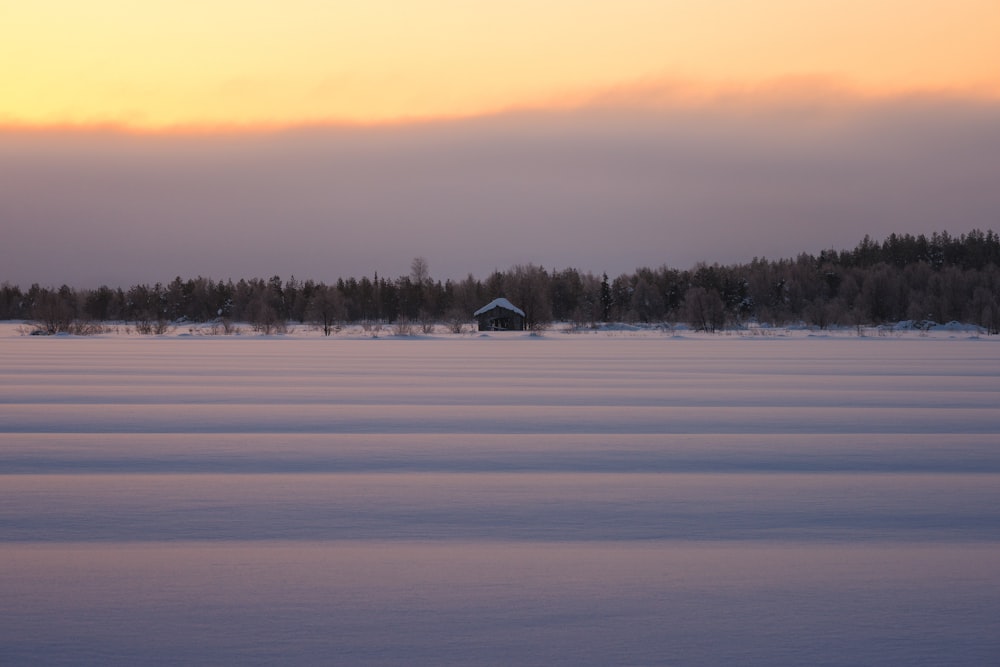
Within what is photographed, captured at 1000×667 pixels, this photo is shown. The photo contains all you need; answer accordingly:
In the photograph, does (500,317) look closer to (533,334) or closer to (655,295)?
(533,334)

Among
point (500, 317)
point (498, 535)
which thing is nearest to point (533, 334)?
point (500, 317)

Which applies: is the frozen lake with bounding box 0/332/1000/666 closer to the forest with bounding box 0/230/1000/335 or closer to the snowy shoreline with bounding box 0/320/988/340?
the snowy shoreline with bounding box 0/320/988/340

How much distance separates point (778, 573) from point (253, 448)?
4907 mm

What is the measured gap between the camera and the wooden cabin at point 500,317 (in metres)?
49.7

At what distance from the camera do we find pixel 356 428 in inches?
342

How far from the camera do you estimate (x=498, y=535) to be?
15.4 ft

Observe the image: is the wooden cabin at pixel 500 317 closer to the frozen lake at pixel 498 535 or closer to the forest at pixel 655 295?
the forest at pixel 655 295

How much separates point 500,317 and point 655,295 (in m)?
38.7

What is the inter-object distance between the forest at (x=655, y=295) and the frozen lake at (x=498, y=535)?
46924 mm

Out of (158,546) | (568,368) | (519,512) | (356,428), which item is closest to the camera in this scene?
(158,546)

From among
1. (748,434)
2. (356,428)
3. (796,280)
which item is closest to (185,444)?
(356,428)

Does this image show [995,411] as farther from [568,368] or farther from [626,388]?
[568,368]

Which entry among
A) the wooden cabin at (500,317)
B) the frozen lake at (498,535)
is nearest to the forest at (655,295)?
the wooden cabin at (500,317)

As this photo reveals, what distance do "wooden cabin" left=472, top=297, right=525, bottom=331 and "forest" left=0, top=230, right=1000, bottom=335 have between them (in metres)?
5.28
